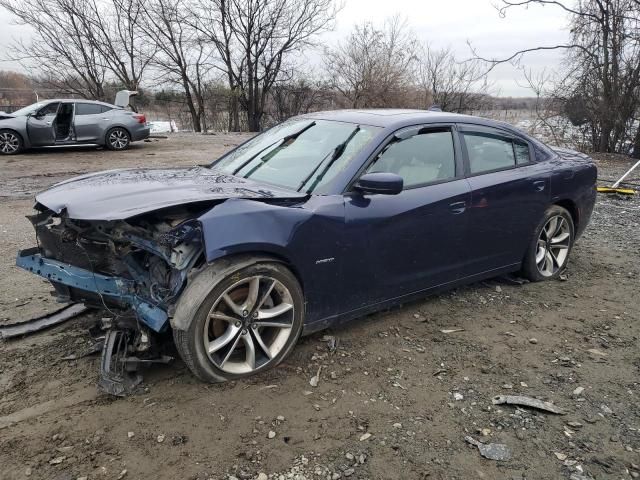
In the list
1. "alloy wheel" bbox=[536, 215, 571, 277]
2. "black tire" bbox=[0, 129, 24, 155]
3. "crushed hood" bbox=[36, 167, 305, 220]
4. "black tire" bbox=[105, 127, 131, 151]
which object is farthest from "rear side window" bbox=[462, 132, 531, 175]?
"black tire" bbox=[0, 129, 24, 155]

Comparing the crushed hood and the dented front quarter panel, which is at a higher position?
the crushed hood

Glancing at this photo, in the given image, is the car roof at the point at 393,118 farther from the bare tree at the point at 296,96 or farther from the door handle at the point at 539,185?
the bare tree at the point at 296,96

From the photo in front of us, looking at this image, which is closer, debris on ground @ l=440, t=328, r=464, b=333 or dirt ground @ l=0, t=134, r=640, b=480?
dirt ground @ l=0, t=134, r=640, b=480

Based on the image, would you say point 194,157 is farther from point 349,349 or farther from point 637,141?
point 637,141

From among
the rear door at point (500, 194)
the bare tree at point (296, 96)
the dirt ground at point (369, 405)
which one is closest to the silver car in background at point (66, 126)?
the dirt ground at point (369, 405)

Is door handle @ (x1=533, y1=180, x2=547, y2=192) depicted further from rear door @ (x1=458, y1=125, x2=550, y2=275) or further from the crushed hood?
the crushed hood

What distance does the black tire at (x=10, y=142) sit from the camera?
1184cm

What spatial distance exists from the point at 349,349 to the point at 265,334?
0.63 metres

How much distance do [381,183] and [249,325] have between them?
1183mm

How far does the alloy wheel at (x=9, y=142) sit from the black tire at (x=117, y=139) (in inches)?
86.5

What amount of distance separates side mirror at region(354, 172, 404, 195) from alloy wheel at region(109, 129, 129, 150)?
12.4m

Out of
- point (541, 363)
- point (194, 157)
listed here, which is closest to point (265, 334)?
point (541, 363)

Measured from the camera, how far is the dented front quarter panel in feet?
8.30

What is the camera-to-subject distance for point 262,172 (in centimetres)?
346
